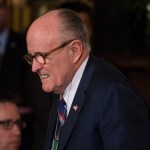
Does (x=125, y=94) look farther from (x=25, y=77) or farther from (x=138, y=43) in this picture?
(x=138, y=43)

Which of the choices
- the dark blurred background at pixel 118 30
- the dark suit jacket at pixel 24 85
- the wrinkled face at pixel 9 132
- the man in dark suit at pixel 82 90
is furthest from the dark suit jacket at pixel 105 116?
the dark blurred background at pixel 118 30

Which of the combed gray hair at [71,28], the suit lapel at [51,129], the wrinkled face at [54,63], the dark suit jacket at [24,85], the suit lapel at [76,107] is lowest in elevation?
the dark suit jacket at [24,85]

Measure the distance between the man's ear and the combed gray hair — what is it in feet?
0.07

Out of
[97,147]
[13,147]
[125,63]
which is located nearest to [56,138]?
[97,147]

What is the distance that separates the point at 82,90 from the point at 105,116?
0.19m

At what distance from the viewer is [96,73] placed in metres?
2.49

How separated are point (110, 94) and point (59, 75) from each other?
0.25 m

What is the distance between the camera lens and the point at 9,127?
326cm

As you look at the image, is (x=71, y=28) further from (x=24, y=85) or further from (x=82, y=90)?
(x=24, y=85)

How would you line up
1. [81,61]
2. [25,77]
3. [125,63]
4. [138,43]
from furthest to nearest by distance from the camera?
[138,43], [125,63], [25,77], [81,61]

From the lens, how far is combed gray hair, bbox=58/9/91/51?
2.45 metres

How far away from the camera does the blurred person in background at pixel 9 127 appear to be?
324 cm

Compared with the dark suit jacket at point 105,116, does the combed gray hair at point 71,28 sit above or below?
above

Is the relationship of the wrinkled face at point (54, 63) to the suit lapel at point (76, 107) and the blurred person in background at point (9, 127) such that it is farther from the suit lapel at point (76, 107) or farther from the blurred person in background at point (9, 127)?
the blurred person in background at point (9, 127)
